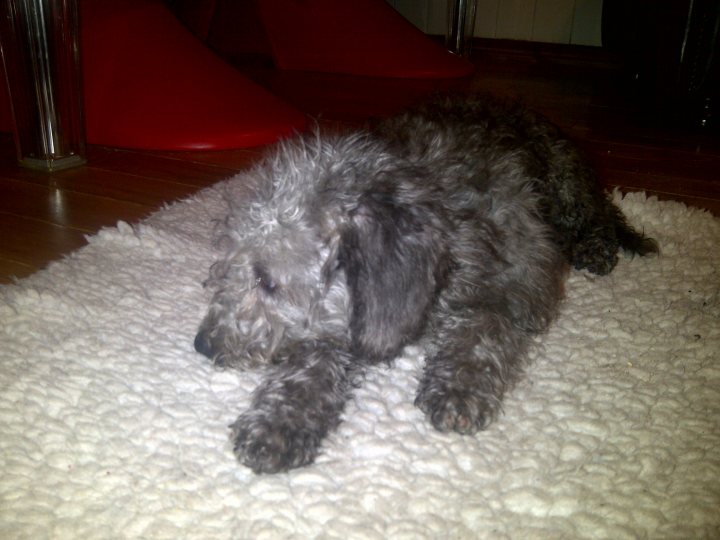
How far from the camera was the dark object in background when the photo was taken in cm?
549

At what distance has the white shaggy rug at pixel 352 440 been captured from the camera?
1.86 meters

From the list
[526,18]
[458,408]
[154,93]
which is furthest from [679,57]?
[458,408]

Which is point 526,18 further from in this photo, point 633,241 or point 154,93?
point 633,241

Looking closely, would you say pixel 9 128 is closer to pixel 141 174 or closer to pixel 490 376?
pixel 141 174

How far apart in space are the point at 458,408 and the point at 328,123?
4284 millimetres

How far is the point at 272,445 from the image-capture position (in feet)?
6.63

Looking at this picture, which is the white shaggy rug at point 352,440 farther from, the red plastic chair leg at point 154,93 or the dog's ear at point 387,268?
the red plastic chair leg at point 154,93

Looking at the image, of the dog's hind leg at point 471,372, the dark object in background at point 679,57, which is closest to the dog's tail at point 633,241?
the dog's hind leg at point 471,372

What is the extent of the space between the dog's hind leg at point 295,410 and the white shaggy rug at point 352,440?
57 mm

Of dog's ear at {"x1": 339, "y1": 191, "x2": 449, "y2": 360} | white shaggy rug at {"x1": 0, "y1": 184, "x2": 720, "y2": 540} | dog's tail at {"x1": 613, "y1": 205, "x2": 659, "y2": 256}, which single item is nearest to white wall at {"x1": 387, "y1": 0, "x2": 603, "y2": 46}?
dog's tail at {"x1": 613, "y1": 205, "x2": 659, "y2": 256}

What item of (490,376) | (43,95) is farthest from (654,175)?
(43,95)

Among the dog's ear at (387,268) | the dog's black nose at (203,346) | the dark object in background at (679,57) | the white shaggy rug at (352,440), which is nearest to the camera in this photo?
the white shaggy rug at (352,440)

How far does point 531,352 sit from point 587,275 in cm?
102

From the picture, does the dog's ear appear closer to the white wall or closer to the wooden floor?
the wooden floor
